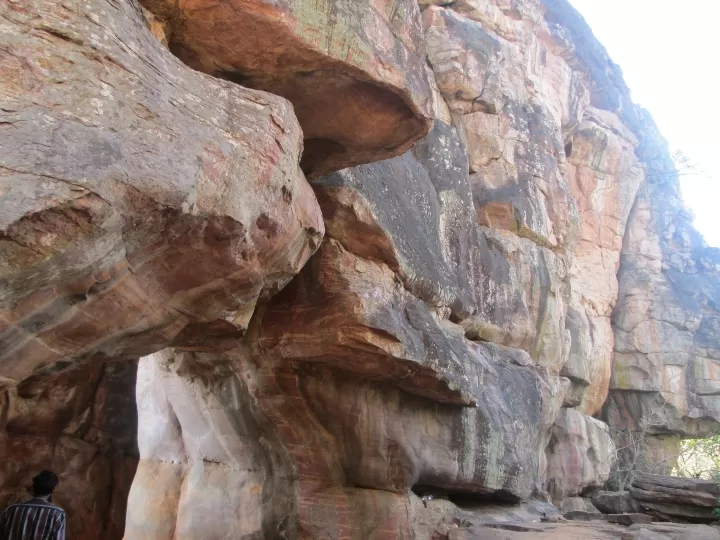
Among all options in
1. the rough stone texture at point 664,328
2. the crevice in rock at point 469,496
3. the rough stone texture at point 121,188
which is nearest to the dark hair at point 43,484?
the rough stone texture at point 121,188

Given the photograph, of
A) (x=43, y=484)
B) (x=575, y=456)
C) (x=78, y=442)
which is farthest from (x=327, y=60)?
(x=575, y=456)

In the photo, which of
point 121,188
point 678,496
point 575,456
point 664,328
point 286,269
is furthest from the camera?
point 664,328

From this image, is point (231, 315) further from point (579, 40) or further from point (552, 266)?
point (579, 40)

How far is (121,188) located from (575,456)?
12320 millimetres

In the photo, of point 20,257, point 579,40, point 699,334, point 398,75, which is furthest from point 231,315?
point 699,334

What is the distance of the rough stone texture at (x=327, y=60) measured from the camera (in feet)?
17.5

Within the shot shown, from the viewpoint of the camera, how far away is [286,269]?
5.71 meters

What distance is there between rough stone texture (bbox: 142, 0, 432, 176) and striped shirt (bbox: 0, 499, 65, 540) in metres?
3.79

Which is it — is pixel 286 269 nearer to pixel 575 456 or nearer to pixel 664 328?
pixel 575 456

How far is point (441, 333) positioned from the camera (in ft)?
27.1

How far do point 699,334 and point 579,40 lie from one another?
9.15 m

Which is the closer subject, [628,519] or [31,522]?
[31,522]

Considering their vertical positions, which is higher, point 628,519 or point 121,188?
point 121,188

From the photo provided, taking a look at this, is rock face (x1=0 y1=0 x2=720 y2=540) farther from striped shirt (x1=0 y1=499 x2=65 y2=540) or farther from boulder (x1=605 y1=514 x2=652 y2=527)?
boulder (x1=605 y1=514 x2=652 y2=527)
